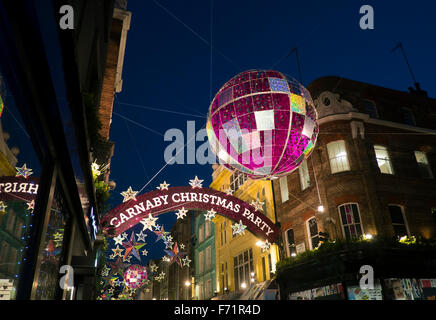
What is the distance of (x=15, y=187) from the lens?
7.79ft

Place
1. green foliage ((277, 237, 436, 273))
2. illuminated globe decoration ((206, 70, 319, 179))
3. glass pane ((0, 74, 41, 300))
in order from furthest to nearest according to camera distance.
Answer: green foliage ((277, 237, 436, 273))
illuminated globe decoration ((206, 70, 319, 179))
glass pane ((0, 74, 41, 300))

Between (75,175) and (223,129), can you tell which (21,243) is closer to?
(75,175)

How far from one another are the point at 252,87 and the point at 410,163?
54.5 feet

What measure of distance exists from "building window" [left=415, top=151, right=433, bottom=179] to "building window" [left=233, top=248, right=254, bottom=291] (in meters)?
13.1

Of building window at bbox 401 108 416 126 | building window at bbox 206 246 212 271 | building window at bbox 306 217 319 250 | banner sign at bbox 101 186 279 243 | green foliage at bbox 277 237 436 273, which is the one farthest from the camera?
building window at bbox 206 246 212 271

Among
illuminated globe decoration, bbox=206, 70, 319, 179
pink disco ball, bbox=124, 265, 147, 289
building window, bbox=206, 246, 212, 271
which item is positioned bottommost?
pink disco ball, bbox=124, 265, 147, 289

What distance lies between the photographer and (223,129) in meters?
7.71

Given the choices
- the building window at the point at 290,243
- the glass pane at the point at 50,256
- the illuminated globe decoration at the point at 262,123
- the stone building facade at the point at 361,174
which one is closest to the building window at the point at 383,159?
the stone building facade at the point at 361,174

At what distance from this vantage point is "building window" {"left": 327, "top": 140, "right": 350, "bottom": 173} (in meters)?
18.5

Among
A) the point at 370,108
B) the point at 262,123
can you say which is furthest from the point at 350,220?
the point at 262,123

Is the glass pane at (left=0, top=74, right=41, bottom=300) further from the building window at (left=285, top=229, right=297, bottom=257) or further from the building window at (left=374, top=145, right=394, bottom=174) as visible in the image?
the building window at (left=374, top=145, right=394, bottom=174)

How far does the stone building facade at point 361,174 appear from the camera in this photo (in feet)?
56.5

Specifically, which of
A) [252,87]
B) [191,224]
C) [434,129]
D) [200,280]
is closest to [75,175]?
[252,87]

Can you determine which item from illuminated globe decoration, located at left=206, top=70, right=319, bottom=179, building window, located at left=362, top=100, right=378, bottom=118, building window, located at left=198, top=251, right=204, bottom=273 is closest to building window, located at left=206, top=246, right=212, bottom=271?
building window, located at left=198, top=251, right=204, bottom=273
